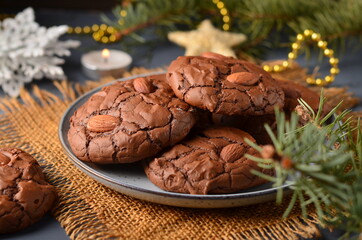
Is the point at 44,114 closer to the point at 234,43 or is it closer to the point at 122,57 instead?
the point at 122,57

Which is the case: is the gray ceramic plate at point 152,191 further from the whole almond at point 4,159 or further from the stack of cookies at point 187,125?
the whole almond at point 4,159

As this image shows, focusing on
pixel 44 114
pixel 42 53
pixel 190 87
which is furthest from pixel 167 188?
pixel 42 53

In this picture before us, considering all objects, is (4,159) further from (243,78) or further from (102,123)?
(243,78)

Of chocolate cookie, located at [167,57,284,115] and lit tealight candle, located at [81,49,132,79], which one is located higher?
chocolate cookie, located at [167,57,284,115]

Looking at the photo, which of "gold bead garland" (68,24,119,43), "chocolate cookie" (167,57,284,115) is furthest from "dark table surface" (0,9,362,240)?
"chocolate cookie" (167,57,284,115)

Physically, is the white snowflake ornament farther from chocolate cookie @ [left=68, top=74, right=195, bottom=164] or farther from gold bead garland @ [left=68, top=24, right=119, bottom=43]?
chocolate cookie @ [left=68, top=74, right=195, bottom=164]
